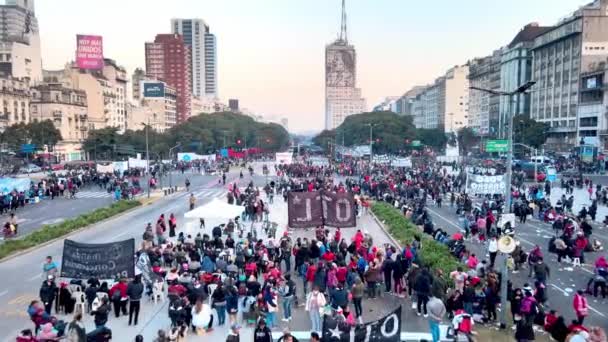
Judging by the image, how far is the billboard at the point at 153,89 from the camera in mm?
158438

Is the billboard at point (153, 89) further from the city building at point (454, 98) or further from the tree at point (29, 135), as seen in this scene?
the city building at point (454, 98)

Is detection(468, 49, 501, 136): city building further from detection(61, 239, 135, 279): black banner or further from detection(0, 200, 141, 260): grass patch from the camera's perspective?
detection(61, 239, 135, 279): black banner

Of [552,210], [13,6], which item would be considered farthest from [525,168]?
[13,6]

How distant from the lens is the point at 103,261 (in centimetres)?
1521

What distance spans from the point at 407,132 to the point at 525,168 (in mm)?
58032

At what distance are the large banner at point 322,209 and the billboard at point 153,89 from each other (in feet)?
473

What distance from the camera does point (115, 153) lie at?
8912 centimetres

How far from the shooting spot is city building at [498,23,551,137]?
10725 centimetres

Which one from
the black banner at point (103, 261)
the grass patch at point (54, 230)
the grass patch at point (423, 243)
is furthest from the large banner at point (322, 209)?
the grass patch at point (54, 230)

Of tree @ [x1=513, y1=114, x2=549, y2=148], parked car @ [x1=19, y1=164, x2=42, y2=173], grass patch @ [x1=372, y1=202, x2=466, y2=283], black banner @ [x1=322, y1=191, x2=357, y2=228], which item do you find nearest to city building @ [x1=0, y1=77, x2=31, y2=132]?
parked car @ [x1=19, y1=164, x2=42, y2=173]

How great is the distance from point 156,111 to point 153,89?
8912 mm

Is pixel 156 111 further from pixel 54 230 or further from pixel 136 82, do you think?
pixel 54 230

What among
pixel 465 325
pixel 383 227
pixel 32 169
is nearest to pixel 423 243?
pixel 383 227

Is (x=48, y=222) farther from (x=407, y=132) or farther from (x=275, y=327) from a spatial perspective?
(x=407, y=132)
